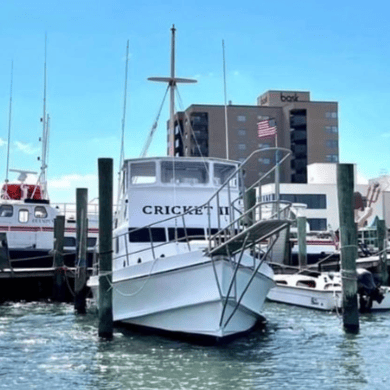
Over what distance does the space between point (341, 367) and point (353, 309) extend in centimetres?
412

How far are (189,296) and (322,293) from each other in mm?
8916

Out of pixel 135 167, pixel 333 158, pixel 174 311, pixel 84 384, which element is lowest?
pixel 84 384

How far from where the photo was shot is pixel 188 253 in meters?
15.1

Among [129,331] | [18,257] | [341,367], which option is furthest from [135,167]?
[18,257]

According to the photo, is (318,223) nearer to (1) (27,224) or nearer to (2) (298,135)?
(2) (298,135)

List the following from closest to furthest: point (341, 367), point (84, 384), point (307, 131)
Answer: point (84, 384) → point (341, 367) → point (307, 131)

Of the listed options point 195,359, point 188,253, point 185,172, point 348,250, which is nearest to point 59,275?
point 185,172

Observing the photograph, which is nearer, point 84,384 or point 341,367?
point 84,384

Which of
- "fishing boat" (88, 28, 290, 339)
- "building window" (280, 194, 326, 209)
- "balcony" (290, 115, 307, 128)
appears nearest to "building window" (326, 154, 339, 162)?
"balcony" (290, 115, 307, 128)

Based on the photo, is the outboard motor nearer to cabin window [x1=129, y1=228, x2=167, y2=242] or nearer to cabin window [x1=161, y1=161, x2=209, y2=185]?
cabin window [x1=161, y1=161, x2=209, y2=185]

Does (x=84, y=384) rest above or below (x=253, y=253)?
below

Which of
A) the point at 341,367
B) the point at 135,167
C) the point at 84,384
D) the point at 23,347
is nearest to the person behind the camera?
the point at 84,384

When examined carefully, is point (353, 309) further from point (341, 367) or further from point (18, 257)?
point (18, 257)

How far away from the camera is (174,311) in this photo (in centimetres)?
1574
